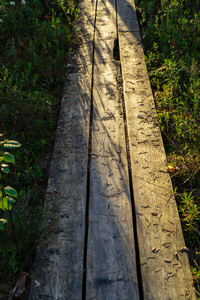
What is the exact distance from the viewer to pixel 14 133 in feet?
10.9

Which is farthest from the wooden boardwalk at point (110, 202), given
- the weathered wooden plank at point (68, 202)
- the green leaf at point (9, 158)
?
the green leaf at point (9, 158)

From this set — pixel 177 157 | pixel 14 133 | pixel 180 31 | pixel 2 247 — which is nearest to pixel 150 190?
pixel 177 157

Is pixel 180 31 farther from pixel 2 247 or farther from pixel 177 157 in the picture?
pixel 2 247

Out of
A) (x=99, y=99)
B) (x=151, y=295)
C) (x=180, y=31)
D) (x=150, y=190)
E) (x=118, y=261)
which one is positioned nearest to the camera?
(x=151, y=295)

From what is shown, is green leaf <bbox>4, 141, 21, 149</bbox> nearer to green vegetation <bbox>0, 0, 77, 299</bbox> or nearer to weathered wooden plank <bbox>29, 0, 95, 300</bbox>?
green vegetation <bbox>0, 0, 77, 299</bbox>

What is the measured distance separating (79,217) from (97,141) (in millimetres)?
937

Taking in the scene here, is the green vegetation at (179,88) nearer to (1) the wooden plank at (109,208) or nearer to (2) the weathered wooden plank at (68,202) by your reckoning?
(1) the wooden plank at (109,208)

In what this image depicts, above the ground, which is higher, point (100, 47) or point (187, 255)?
point (100, 47)

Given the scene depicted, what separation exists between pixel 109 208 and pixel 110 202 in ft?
0.21

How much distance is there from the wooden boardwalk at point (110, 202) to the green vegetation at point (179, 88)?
0.63 feet

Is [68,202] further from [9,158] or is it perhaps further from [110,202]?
[9,158]

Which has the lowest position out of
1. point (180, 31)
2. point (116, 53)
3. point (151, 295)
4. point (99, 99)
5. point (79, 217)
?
point (151, 295)

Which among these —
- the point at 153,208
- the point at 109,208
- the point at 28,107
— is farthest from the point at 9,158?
the point at 28,107

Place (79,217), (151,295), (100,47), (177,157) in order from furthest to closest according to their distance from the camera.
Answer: (100,47), (177,157), (79,217), (151,295)
